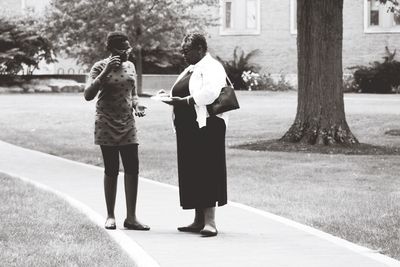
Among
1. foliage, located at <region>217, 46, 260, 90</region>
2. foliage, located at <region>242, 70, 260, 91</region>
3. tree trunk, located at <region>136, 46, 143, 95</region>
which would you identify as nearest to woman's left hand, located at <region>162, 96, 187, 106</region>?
tree trunk, located at <region>136, 46, 143, 95</region>

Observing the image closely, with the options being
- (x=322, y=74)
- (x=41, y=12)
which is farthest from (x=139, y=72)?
(x=322, y=74)

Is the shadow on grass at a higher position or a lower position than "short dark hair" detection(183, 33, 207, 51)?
lower

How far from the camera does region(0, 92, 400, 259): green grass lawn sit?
1025cm

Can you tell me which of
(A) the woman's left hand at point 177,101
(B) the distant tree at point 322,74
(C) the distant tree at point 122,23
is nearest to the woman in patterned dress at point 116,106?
(A) the woman's left hand at point 177,101

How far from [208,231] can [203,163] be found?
24.2 inches

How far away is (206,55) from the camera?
8828 millimetres

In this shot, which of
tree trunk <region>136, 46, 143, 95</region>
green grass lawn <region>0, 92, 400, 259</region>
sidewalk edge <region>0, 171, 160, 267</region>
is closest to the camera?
sidewalk edge <region>0, 171, 160, 267</region>

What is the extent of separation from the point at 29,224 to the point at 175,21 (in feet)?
101

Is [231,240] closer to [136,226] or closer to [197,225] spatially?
[197,225]

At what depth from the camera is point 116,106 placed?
8.99 m

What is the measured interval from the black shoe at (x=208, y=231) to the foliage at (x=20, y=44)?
115 ft

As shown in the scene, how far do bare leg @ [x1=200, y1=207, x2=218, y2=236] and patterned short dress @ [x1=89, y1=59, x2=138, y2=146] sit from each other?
94 centimetres

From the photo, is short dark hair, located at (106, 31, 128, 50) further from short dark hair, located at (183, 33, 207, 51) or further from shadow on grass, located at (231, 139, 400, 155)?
shadow on grass, located at (231, 139, 400, 155)

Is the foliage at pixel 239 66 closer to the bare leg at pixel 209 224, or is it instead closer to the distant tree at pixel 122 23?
the distant tree at pixel 122 23
